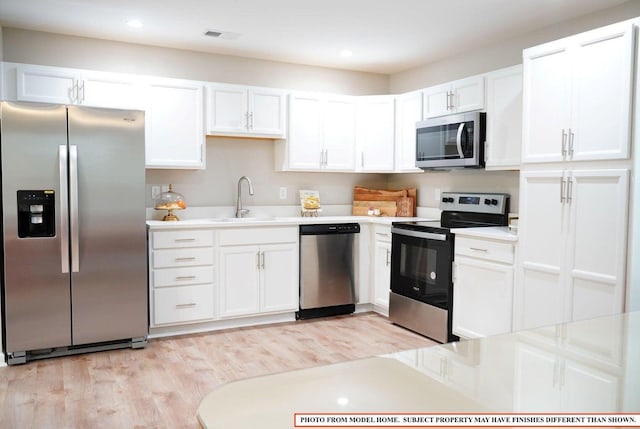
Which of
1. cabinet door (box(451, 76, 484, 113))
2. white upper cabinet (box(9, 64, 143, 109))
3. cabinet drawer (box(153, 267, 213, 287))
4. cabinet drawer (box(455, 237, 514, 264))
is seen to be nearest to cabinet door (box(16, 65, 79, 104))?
white upper cabinet (box(9, 64, 143, 109))

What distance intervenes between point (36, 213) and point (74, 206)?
24 cm

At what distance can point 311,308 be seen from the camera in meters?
4.58

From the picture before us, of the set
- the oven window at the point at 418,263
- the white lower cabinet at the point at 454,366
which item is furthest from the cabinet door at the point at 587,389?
the oven window at the point at 418,263

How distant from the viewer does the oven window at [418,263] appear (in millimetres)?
3969

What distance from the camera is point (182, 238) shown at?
158 inches

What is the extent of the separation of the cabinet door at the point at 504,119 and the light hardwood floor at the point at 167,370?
151 centimetres

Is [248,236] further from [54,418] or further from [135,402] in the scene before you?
[54,418]

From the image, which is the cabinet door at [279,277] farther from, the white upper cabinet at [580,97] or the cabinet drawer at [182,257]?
the white upper cabinet at [580,97]

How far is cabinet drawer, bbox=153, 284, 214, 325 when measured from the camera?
398cm

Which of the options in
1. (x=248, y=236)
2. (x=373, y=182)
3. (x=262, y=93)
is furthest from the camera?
(x=373, y=182)

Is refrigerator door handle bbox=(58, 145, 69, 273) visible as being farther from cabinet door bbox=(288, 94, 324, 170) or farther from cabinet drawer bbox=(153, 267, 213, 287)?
cabinet door bbox=(288, 94, 324, 170)

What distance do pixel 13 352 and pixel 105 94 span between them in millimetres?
1976

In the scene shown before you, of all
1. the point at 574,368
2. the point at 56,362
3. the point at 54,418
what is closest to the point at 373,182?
the point at 56,362

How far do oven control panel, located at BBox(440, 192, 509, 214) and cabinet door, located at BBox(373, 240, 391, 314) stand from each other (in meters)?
0.66
